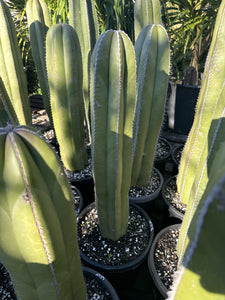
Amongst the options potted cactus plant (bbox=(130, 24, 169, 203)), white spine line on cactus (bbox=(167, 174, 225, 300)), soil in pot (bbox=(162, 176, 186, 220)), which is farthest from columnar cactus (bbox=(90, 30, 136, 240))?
white spine line on cactus (bbox=(167, 174, 225, 300))

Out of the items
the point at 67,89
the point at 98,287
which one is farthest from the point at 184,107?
the point at 98,287

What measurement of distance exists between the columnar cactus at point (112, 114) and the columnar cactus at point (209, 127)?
0.27m

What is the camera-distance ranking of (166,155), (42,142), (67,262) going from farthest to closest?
1. (166,155)
2. (67,262)
3. (42,142)

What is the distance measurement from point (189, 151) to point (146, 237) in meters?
0.46

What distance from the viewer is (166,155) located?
5.59ft

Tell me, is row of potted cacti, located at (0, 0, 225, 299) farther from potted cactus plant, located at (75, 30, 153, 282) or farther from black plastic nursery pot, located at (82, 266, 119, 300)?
black plastic nursery pot, located at (82, 266, 119, 300)

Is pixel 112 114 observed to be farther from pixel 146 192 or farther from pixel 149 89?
pixel 146 192

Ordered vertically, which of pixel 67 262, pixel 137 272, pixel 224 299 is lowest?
pixel 137 272

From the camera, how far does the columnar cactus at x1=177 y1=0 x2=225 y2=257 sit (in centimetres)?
70

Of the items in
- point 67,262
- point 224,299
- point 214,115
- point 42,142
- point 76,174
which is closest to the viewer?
point 224,299

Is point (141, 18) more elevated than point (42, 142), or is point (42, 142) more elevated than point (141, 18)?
point (141, 18)

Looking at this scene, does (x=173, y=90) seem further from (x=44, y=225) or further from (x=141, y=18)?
(x=44, y=225)

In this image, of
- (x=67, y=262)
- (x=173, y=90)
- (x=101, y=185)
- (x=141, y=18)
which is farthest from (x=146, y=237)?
(x=173, y=90)

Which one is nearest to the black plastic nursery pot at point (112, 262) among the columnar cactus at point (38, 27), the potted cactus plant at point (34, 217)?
the potted cactus plant at point (34, 217)
